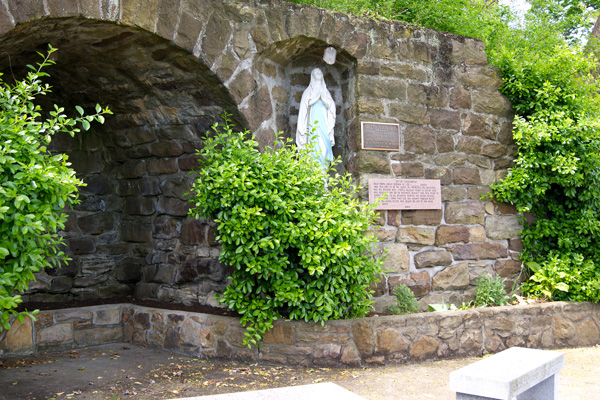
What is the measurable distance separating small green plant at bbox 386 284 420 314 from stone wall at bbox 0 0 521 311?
0.16 meters

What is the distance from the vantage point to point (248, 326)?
4.25 meters

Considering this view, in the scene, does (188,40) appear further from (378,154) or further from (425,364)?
(425,364)

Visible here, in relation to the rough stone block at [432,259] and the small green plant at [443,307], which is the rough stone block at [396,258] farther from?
the small green plant at [443,307]

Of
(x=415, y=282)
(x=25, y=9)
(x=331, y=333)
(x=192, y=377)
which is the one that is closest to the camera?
(x=25, y=9)

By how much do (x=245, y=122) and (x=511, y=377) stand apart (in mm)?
3020

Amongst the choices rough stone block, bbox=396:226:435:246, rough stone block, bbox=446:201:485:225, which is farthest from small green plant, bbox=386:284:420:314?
rough stone block, bbox=446:201:485:225

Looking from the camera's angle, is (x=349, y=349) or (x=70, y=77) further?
(x=70, y=77)

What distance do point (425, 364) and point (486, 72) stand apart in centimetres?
322

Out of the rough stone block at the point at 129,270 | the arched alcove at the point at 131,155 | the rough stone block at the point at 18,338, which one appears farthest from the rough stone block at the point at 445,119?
the rough stone block at the point at 18,338

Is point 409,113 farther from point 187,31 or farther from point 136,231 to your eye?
point 136,231

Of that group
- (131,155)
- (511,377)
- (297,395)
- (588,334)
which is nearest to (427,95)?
(588,334)

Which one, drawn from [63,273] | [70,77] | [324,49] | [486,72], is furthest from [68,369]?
[486,72]

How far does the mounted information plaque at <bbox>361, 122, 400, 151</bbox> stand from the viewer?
5.04m

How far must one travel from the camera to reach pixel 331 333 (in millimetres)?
4250
